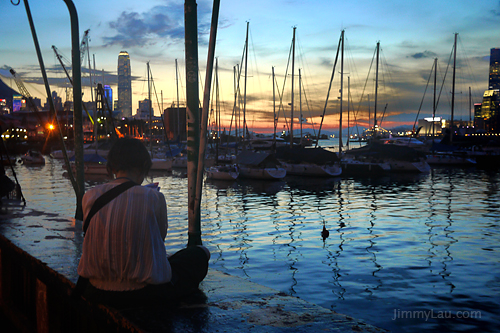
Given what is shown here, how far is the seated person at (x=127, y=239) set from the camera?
3.48 metres

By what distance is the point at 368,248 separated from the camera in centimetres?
1540

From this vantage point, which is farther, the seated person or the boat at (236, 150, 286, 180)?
the boat at (236, 150, 286, 180)

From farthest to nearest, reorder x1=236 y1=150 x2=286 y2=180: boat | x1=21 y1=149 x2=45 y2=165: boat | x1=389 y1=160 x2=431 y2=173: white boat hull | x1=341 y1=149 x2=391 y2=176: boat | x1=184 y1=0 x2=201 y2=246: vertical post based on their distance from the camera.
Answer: x1=21 y1=149 x2=45 y2=165: boat < x1=389 y1=160 x2=431 y2=173: white boat hull < x1=341 y1=149 x2=391 y2=176: boat < x1=236 y1=150 x2=286 y2=180: boat < x1=184 y1=0 x2=201 y2=246: vertical post

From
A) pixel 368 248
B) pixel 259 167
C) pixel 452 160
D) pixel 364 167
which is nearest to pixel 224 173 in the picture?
pixel 259 167

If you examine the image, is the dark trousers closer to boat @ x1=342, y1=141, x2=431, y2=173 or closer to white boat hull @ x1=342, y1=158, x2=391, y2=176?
white boat hull @ x1=342, y1=158, x2=391, y2=176

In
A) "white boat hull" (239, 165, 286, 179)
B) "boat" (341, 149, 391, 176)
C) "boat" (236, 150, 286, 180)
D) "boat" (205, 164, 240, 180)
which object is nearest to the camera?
"boat" (205, 164, 240, 180)

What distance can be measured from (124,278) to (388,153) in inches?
2177

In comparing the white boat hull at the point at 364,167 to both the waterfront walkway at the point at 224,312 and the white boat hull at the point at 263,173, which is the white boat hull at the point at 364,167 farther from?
the waterfront walkway at the point at 224,312

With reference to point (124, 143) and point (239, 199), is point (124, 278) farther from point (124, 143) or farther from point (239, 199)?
point (239, 199)

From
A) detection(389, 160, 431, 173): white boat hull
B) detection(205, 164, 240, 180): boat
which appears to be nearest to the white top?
detection(205, 164, 240, 180): boat

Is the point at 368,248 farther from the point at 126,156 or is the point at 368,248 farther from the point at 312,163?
the point at 312,163

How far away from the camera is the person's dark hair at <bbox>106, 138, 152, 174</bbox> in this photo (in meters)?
3.57

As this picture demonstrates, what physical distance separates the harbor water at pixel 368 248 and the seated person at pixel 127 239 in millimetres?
6226

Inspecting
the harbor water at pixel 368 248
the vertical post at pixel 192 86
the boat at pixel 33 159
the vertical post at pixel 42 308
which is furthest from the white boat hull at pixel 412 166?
the boat at pixel 33 159
